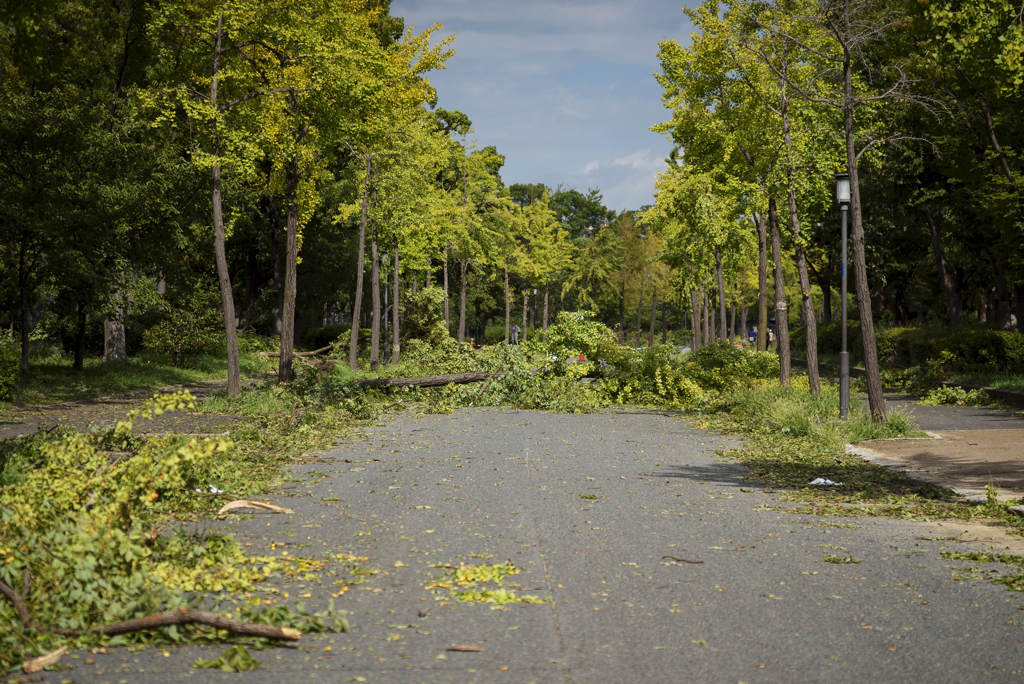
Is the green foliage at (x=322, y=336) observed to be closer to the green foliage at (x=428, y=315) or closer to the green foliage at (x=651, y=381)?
the green foliage at (x=428, y=315)

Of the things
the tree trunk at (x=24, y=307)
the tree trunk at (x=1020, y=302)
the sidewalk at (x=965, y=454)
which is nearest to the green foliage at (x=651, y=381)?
the sidewalk at (x=965, y=454)

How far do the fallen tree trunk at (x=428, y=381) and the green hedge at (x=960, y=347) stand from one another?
10779mm

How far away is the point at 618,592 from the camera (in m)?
5.52

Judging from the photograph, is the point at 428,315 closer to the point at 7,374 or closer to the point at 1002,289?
the point at 7,374

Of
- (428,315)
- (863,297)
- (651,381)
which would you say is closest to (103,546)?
Answer: (863,297)

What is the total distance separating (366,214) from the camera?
2794cm

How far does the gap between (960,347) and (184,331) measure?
25719 mm

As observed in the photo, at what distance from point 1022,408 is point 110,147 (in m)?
22.5

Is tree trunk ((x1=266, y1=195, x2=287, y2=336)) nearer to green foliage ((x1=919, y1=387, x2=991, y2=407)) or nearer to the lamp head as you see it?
green foliage ((x1=919, y1=387, x2=991, y2=407))

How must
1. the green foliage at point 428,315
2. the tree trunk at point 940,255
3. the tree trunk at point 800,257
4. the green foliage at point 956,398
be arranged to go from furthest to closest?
the tree trunk at point 940,255 < the green foliage at point 428,315 < the green foliage at point 956,398 < the tree trunk at point 800,257

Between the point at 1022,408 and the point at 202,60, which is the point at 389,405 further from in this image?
the point at 1022,408

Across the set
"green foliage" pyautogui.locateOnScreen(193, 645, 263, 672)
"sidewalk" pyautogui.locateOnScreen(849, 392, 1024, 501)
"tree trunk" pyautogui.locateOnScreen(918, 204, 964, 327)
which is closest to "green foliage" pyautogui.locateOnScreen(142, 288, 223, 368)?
"sidewalk" pyautogui.locateOnScreen(849, 392, 1024, 501)

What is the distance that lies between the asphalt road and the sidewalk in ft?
7.59

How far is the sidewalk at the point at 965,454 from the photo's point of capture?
9734 millimetres
